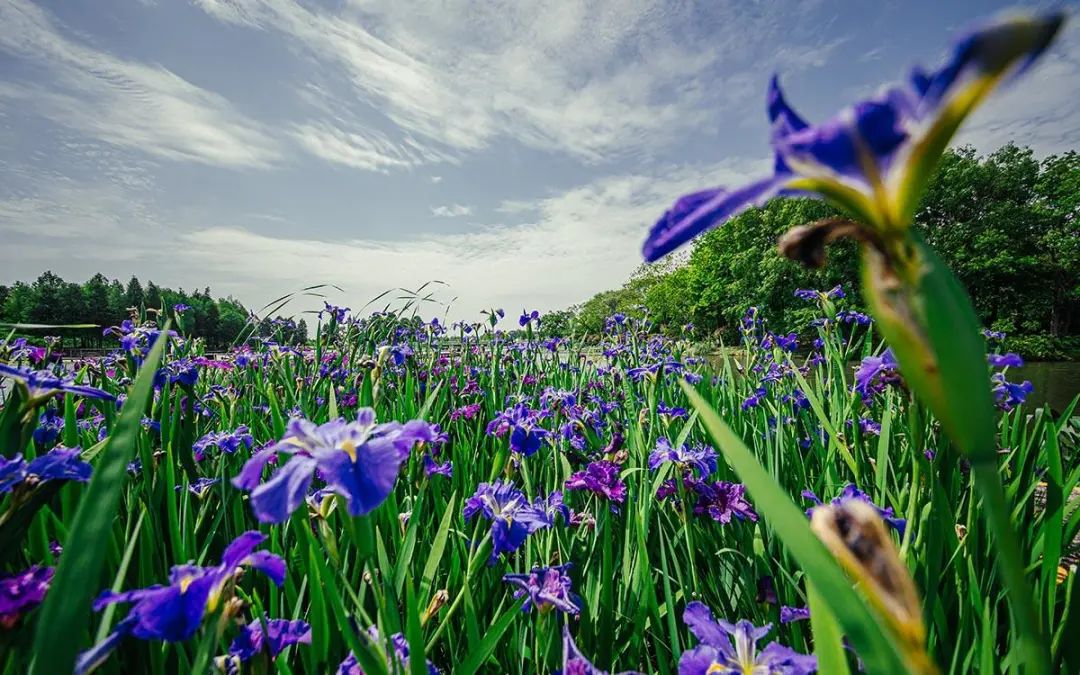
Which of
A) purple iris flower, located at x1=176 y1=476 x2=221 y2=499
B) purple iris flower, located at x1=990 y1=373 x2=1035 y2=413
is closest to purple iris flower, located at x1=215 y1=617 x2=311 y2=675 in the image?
purple iris flower, located at x1=176 y1=476 x2=221 y2=499

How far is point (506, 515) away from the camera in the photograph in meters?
1.42

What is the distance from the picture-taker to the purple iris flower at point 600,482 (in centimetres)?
178

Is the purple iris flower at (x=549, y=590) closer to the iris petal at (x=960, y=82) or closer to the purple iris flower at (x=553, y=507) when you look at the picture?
the purple iris flower at (x=553, y=507)

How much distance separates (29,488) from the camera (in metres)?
0.88

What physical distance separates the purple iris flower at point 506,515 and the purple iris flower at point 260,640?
513 mm

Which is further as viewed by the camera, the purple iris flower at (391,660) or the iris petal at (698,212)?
the purple iris flower at (391,660)

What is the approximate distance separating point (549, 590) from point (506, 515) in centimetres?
26

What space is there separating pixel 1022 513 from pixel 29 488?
3.25 m

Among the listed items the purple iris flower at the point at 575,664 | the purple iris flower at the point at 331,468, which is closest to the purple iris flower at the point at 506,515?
the purple iris flower at the point at 575,664

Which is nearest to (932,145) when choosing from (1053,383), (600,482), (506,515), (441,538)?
(441,538)

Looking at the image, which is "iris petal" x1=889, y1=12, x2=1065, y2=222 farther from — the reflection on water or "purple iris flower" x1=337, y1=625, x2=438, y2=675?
the reflection on water

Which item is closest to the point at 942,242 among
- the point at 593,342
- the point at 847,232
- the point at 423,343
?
the point at 593,342

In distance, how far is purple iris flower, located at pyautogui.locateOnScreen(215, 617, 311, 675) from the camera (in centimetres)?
99

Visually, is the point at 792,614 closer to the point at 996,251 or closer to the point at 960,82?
the point at 960,82
